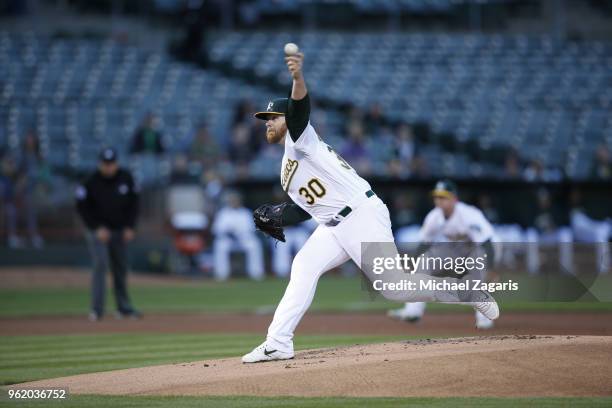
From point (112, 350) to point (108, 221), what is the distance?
406 centimetres

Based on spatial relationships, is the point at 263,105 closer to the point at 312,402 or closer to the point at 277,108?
the point at 277,108

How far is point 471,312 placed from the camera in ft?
51.0

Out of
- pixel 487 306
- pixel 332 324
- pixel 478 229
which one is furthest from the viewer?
pixel 332 324

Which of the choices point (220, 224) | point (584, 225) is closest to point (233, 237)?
point (220, 224)

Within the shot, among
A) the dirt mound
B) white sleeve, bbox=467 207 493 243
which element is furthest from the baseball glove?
white sleeve, bbox=467 207 493 243

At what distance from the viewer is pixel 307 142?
7754 millimetres

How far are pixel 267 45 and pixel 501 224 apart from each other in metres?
8.49

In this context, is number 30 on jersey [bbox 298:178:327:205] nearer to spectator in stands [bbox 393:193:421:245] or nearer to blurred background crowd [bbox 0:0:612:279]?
blurred background crowd [bbox 0:0:612:279]

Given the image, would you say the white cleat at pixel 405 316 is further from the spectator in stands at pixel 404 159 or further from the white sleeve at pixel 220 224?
the spectator in stands at pixel 404 159

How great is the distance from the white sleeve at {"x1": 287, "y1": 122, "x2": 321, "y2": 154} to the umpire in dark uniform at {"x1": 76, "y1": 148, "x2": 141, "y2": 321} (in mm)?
6902

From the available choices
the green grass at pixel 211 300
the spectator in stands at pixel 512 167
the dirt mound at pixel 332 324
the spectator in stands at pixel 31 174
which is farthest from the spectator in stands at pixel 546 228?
the spectator in stands at pixel 31 174

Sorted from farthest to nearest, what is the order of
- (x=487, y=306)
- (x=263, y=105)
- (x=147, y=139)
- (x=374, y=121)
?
(x=263, y=105) < (x=374, y=121) < (x=147, y=139) < (x=487, y=306)

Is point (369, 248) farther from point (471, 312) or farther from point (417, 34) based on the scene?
point (417, 34)

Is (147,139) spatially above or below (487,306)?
below
